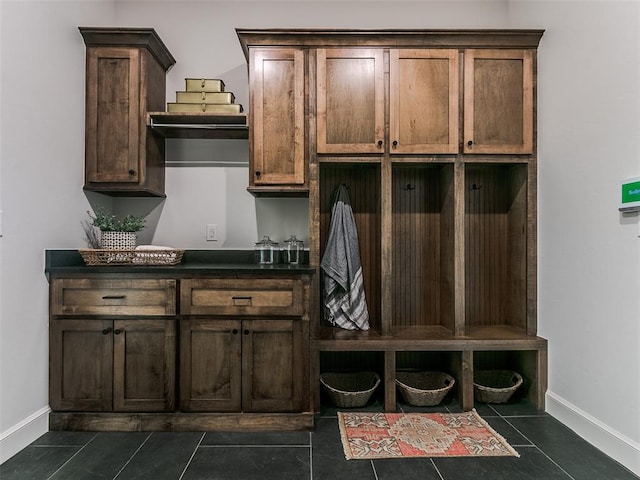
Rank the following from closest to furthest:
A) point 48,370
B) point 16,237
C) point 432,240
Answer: point 16,237 < point 48,370 < point 432,240

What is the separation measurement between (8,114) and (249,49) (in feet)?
4.25

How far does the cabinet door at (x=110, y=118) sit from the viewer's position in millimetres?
2449

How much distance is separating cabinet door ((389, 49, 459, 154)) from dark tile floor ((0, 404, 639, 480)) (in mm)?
1662

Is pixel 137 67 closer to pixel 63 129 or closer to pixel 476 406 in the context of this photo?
pixel 63 129

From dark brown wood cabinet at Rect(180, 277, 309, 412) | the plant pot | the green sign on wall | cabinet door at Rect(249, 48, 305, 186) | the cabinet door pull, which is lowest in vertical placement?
dark brown wood cabinet at Rect(180, 277, 309, 412)

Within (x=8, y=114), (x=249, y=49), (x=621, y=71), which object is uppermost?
(x=249, y=49)

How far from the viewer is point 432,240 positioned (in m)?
2.76

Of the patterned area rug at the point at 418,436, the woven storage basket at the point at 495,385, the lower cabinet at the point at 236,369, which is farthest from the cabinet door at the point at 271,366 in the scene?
the woven storage basket at the point at 495,385

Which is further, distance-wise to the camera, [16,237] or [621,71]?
[16,237]

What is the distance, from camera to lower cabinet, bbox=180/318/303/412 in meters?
2.11

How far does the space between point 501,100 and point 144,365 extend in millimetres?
2574

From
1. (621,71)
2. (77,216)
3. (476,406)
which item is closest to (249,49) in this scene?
(77,216)

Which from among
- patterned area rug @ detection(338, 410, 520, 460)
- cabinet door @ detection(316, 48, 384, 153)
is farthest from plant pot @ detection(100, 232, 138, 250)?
patterned area rug @ detection(338, 410, 520, 460)

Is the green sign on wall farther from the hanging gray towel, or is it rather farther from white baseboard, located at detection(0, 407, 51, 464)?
white baseboard, located at detection(0, 407, 51, 464)
